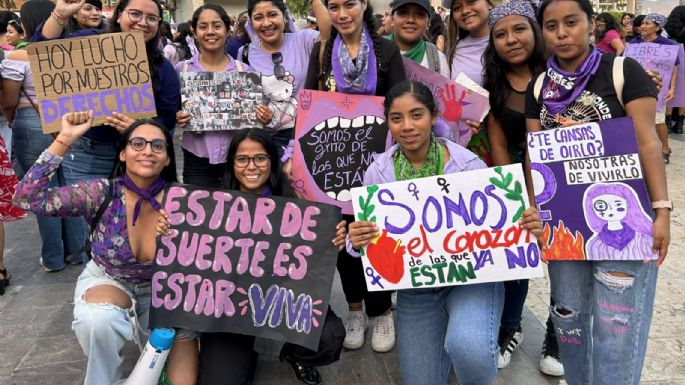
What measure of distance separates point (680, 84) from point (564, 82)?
633 cm

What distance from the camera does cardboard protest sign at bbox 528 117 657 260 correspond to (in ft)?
7.47

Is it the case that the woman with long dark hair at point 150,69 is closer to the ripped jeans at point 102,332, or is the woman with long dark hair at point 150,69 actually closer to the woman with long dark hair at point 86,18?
the woman with long dark hair at point 86,18

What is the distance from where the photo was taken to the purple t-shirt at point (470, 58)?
326 centimetres

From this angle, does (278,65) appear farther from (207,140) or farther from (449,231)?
(449,231)

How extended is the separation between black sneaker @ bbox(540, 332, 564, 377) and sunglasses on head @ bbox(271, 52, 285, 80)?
90.4 inches

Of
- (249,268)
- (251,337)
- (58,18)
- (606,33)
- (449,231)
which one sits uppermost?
(58,18)

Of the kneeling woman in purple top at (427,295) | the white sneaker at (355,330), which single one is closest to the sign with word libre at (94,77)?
the kneeling woman in purple top at (427,295)

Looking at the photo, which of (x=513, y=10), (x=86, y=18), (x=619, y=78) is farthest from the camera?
(x=86, y=18)

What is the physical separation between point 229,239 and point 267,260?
0.23m

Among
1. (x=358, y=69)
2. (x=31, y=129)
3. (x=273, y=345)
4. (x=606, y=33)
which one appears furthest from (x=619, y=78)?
(x=606, y=33)

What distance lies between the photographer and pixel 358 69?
3.15 m

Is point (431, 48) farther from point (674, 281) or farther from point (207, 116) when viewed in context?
point (674, 281)

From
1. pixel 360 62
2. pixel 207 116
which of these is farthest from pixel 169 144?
pixel 360 62

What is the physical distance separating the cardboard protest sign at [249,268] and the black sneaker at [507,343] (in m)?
1.18
